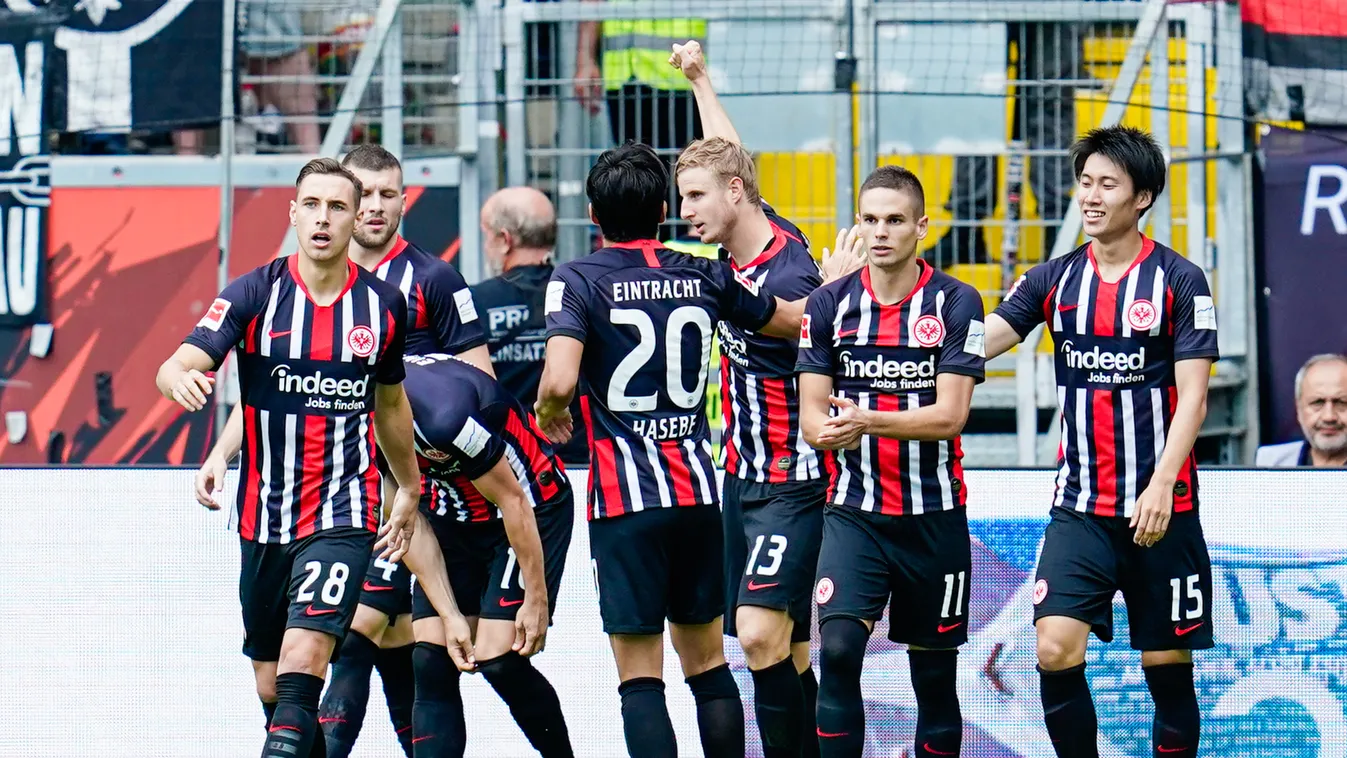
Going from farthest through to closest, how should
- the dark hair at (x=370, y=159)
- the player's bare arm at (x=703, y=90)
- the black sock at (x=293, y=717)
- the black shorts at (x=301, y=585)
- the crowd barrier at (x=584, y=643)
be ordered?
the player's bare arm at (x=703, y=90)
the crowd barrier at (x=584, y=643)
the dark hair at (x=370, y=159)
the black shorts at (x=301, y=585)
the black sock at (x=293, y=717)

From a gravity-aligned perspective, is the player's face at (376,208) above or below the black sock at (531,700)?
above

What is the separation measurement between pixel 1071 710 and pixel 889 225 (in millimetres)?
1628

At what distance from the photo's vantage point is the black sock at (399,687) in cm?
623

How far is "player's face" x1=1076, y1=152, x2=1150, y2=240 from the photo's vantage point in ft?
18.3

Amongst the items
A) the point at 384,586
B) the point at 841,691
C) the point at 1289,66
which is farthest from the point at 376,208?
the point at 1289,66

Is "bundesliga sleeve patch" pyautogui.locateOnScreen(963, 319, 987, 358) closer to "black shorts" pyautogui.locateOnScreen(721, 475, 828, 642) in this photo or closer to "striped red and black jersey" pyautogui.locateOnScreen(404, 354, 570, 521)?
"black shorts" pyautogui.locateOnScreen(721, 475, 828, 642)

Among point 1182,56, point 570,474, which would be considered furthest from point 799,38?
point 570,474

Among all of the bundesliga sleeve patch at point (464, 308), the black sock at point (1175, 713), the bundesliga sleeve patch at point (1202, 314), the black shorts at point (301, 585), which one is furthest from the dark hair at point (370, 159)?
the black sock at point (1175, 713)

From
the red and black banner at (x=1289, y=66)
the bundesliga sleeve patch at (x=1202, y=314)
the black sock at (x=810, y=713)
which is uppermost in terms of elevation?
the red and black banner at (x=1289, y=66)

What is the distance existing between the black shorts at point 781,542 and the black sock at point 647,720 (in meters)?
0.51

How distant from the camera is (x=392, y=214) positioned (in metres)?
6.18

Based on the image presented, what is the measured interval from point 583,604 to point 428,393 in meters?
1.30

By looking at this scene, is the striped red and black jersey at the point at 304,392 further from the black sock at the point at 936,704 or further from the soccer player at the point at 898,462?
the black sock at the point at 936,704

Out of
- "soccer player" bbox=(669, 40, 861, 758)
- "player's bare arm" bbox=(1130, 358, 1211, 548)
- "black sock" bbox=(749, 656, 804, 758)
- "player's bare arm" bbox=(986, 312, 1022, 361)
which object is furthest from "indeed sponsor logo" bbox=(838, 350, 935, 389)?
"black sock" bbox=(749, 656, 804, 758)
